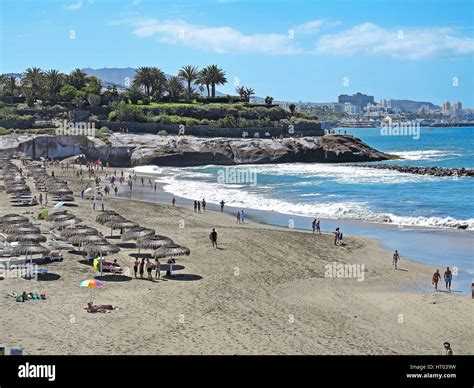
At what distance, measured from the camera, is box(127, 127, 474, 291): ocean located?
29.7 m

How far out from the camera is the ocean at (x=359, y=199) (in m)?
29.7

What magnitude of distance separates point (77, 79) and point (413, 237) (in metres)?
81.9

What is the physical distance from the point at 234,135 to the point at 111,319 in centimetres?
7113

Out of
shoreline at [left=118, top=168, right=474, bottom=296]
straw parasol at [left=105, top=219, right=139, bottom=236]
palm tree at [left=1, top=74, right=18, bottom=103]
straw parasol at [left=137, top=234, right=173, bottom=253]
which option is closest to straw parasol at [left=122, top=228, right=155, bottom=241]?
straw parasol at [left=137, top=234, right=173, bottom=253]

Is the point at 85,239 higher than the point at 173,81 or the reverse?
the reverse

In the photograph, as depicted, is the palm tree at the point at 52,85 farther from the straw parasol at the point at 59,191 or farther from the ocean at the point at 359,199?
the straw parasol at the point at 59,191

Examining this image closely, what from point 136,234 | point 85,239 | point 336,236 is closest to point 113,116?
point 336,236

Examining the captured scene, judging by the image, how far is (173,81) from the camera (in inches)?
4043

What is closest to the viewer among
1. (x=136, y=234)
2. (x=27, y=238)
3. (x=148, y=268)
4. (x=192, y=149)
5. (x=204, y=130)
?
(x=148, y=268)

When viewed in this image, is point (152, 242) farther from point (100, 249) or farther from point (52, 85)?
point (52, 85)

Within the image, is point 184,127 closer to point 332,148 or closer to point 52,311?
point 332,148

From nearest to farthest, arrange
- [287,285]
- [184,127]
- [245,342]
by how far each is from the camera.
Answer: [245,342], [287,285], [184,127]

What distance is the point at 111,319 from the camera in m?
15.9
